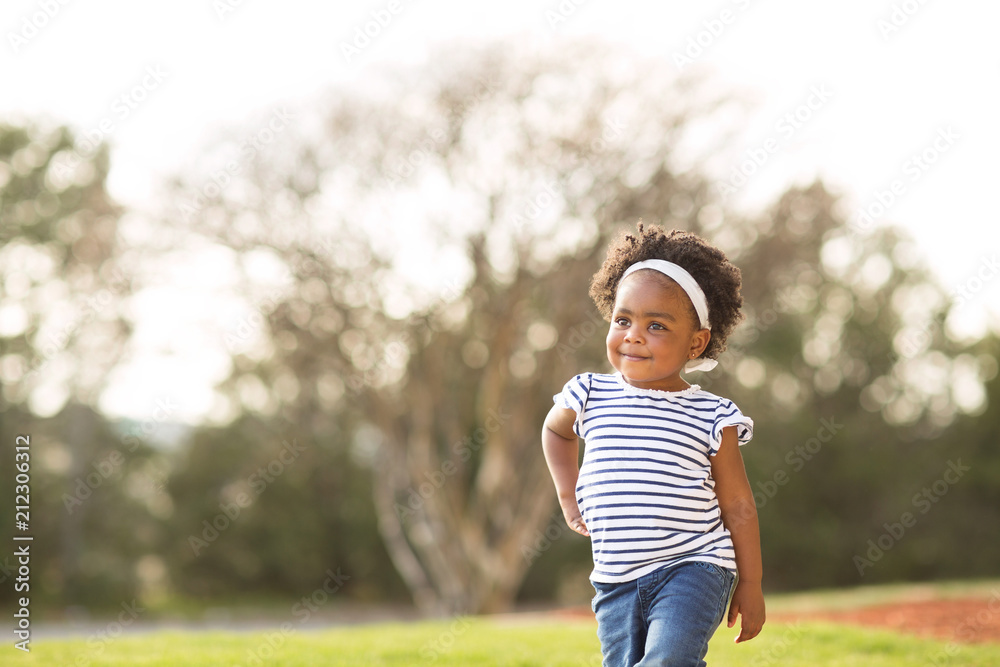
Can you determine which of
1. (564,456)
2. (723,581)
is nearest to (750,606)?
(723,581)

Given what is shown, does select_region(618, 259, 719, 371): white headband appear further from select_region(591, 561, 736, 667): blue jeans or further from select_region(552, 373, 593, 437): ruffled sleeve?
select_region(591, 561, 736, 667): blue jeans

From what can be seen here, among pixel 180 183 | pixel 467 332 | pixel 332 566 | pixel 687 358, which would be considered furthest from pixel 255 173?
pixel 332 566

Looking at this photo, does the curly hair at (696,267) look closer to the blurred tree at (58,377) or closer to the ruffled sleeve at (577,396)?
the ruffled sleeve at (577,396)

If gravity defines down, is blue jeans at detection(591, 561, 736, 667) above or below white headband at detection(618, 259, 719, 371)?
below

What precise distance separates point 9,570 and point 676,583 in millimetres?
21609

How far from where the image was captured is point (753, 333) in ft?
53.1

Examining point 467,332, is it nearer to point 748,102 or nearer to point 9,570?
point 748,102

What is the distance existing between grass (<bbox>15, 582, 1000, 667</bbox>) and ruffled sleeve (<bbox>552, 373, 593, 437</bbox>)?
2.74 metres

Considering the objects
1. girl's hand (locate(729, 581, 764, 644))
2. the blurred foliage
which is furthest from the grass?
the blurred foliage

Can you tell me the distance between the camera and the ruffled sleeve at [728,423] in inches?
106

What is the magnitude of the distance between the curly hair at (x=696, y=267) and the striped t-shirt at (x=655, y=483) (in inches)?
11.4

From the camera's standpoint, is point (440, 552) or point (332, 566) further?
point (332, 566)

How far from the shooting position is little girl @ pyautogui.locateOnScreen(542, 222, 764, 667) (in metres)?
2.62

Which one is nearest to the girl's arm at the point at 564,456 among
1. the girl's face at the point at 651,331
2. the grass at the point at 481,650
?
the girl's face at the point at 651,331
